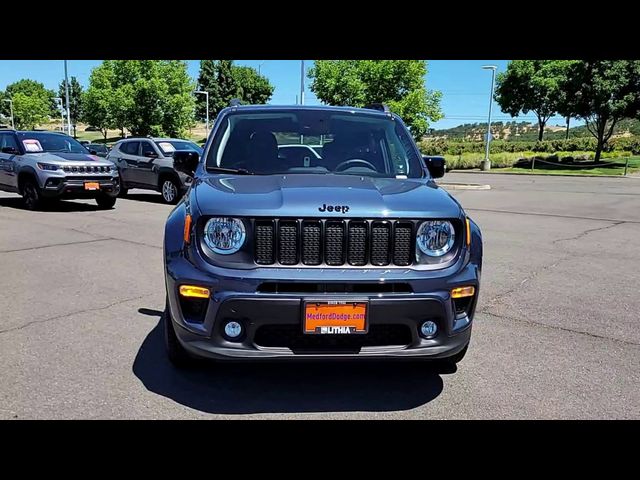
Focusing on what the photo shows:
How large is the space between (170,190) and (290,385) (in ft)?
37.5

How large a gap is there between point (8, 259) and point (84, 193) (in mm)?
5210

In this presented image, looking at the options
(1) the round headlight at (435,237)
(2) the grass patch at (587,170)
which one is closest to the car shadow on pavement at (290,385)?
(1) the round headlight at (435,237)

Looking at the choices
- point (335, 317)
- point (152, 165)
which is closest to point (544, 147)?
point (152, 165)

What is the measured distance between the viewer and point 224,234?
3.16 meters

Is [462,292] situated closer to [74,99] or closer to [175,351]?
[175,351]

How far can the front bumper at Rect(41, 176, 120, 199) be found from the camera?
11.7 meters

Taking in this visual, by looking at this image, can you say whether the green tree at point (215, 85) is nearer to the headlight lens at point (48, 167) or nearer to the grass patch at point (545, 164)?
the grass patch at point (545, 164)

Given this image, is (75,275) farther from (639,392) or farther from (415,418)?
(639,392)

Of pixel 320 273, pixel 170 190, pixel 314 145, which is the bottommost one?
pixel 170 190

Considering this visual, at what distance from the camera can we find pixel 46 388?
3453 mm

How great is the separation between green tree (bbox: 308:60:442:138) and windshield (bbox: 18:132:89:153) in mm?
21510

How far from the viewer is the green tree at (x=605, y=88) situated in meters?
35.6

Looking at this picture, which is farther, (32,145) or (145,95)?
(145,95)
